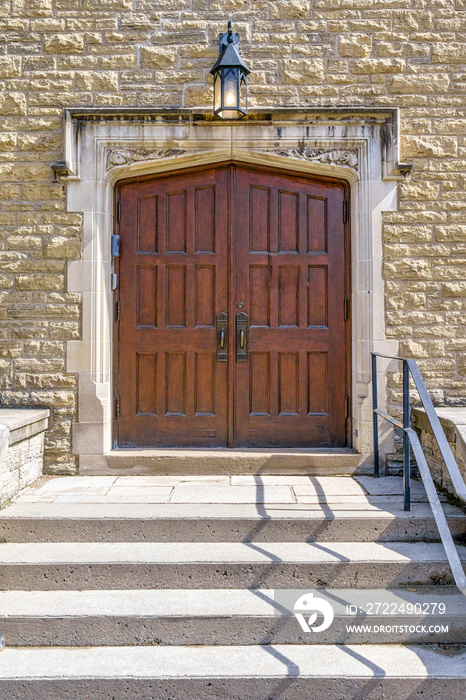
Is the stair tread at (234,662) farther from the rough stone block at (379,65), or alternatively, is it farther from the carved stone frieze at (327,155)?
the rough stone block at (379,65)

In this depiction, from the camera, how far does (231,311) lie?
437 centimetres

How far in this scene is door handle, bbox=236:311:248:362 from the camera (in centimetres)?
435

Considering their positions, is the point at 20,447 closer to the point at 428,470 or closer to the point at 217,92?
the point at 428,470

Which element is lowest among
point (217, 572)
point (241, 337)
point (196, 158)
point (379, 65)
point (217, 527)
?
point (217, 572)

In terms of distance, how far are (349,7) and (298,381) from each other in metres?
3.19

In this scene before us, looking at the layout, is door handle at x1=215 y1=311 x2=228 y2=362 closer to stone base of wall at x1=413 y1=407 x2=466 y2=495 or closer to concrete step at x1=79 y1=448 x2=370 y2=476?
concrete step at x1=79 y1=448 x2=370 y2=476

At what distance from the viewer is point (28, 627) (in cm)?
261

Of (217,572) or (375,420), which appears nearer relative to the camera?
(217,572)

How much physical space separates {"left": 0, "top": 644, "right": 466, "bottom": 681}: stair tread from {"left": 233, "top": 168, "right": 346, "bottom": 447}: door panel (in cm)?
195

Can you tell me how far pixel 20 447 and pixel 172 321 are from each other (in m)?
1.58

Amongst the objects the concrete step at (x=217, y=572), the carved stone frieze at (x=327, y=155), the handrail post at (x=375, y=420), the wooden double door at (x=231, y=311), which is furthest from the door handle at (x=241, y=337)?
the concrete step at (x=217, y=572)

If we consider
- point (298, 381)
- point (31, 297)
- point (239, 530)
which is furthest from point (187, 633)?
point (31, 297)

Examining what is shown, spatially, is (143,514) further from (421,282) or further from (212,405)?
(421,282)

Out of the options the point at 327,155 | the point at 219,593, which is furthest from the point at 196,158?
the point at 219,593
